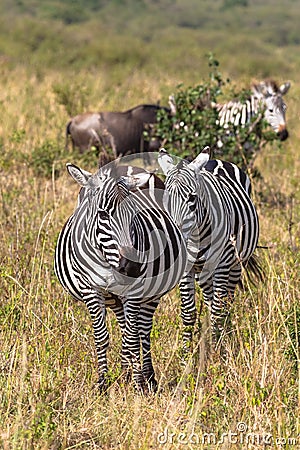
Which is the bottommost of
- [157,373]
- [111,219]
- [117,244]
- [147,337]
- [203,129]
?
[157,373]

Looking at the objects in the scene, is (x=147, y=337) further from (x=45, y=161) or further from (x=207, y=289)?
(x=45, y=161)

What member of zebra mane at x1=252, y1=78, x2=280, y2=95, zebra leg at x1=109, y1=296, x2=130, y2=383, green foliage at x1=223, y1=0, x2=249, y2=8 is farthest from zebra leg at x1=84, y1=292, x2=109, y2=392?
green foliage at x1=223, y1=0, x2=249, y2=8

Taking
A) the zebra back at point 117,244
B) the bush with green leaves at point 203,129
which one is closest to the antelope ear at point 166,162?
the zebra back at point 117,244

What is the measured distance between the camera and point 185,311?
4215mm

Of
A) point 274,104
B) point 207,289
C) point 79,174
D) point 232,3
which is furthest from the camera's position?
point 232,3

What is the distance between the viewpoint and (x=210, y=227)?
13.5ft

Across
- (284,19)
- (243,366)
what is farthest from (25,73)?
(284,19)

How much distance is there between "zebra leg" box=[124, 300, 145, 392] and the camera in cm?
366

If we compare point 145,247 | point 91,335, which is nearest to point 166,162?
point 145,247

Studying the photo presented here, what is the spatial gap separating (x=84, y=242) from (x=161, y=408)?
3.03ft

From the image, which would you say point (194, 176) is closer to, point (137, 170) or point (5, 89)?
point (137, 170)

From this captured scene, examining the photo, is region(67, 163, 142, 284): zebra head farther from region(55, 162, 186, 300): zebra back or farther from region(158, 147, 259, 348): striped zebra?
region(158, 147, 259, 348): striped zebra

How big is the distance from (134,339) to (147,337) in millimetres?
268

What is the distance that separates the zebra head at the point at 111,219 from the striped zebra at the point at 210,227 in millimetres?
433
